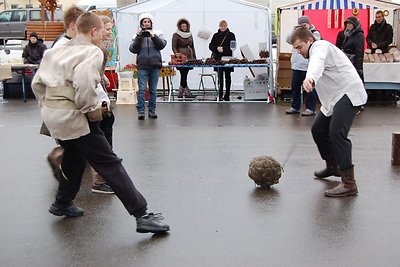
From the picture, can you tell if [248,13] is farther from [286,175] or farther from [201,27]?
[286,175]

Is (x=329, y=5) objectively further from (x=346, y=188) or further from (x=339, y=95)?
(x=346, y=188)

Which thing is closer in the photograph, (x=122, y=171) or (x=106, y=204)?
→ (x=122, y=171)

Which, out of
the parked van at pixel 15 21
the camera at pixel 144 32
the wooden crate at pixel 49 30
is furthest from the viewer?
the parked van at pixel 15 21

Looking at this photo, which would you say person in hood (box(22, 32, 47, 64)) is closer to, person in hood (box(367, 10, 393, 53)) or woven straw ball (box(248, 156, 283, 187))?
person in hood (box(367, 10, 393, 53))

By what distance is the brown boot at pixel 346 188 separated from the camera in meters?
5.92

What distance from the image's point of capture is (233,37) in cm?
1405

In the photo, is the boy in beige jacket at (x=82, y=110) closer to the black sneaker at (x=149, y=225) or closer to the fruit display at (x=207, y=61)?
the black sneaker at (x=149, y=225)

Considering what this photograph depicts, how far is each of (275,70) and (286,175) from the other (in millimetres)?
Answer: 8131

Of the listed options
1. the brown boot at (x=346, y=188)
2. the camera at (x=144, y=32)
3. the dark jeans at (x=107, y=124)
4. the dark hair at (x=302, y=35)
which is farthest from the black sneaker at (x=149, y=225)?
the camera at (x=144, y=32)

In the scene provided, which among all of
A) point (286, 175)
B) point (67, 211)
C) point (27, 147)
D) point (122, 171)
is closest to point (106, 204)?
point (67, 211)

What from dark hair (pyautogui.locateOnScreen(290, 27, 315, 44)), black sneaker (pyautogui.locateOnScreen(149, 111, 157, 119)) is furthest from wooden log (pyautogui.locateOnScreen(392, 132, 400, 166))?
black sneaker (pyautogui.locateOnScreen(149, 111, 157, 119))

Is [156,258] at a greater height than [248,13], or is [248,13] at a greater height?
[248,13]

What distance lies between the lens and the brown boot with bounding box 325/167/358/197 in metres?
5.92

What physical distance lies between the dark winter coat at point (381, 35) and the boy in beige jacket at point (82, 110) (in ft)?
32.9
